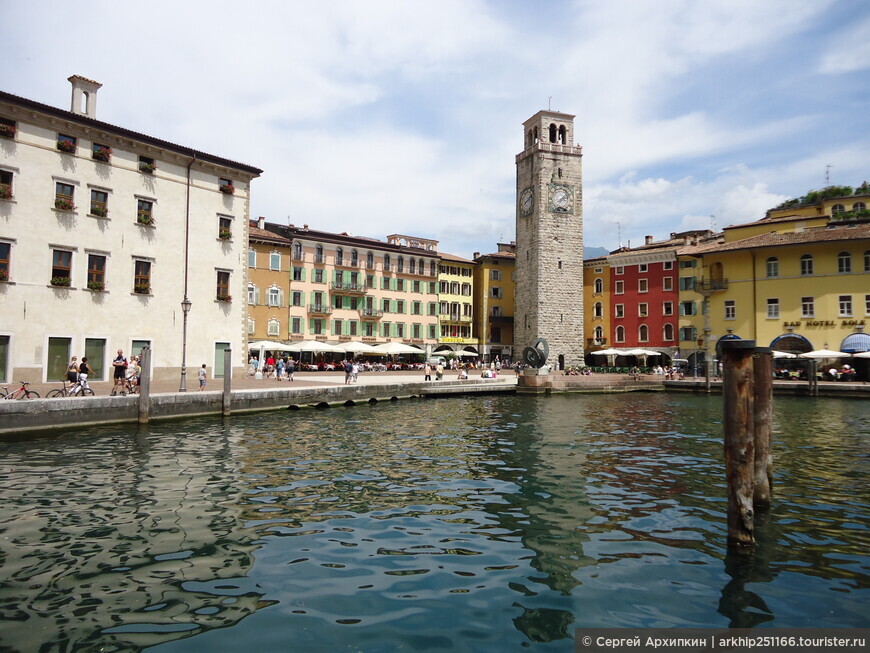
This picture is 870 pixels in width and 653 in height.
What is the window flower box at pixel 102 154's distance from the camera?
1105 inches

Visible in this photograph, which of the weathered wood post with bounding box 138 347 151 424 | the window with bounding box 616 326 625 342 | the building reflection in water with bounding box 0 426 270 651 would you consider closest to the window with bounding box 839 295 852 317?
the window with bounding box 616 326 625 342

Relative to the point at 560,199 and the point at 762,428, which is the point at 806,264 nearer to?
the point at 560,199

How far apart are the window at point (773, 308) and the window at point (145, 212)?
45.8m

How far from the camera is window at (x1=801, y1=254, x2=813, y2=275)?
45.2m

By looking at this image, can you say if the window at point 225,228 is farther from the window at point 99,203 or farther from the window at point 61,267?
the window at point 61,267

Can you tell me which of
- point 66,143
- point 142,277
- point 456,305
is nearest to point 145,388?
point 142,277

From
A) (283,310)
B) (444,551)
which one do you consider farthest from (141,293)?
(444,551)

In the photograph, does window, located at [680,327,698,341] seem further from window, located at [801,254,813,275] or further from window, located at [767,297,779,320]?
window, located at [801,254,813,275]

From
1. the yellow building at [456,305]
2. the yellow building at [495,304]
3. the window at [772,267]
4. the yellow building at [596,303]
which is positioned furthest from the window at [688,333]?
the yellow building at [456,305]

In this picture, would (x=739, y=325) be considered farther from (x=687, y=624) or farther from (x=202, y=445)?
(x=687, y=624)

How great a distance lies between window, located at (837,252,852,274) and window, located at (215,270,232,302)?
44167mm

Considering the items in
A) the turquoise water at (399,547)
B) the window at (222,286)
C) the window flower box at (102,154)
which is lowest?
the turquoise water at (399,547)

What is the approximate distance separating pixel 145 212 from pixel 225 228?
458 cm

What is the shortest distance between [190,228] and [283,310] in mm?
21710
